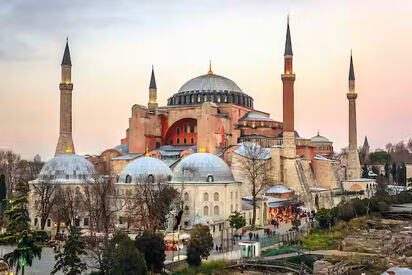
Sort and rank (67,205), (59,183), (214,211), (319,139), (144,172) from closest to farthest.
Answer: (67,205)
(214,211)
(59,183)
(144,172)
(319,139)

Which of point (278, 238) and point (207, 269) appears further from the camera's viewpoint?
point (278, 238)

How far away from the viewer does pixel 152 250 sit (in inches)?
675

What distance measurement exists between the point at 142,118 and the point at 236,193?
517 inches

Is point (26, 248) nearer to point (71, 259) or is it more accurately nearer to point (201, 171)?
point (71, 259)

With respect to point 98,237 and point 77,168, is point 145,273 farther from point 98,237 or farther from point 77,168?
point 77,168

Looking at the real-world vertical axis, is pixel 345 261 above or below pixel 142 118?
below

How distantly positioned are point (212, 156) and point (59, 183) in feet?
25.8

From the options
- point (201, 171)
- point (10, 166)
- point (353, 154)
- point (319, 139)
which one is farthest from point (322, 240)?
point (319, 139)

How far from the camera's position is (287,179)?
3603cm

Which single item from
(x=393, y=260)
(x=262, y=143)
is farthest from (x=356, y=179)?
(x=393, y=260)

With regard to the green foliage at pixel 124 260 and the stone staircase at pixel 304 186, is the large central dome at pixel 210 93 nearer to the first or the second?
the stone staircase at pixel 304 186

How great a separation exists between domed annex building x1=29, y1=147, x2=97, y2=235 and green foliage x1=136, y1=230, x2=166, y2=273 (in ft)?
30.2

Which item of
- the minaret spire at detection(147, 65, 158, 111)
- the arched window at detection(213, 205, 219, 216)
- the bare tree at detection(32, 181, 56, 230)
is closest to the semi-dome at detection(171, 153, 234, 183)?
the arched window at detection(213, 205, 219, 216)

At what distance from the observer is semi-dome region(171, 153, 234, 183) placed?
27.6 meters
